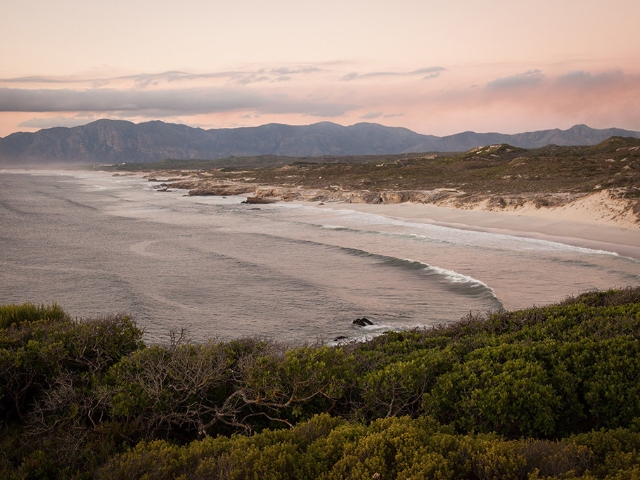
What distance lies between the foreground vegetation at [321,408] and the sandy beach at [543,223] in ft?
55.5

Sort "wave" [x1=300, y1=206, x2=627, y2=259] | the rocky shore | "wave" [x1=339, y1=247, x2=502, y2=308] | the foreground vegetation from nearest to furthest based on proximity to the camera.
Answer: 1. the foreground vegetation
2. "wave" [x1=339, y1=247, x2=502, y2=308]
3. "wave" [x1=300, y1=206, x2=627, y2=259]
4. the rocky shore

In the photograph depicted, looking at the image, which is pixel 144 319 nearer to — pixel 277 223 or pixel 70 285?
pixel 70 285

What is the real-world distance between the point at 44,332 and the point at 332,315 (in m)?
8.16

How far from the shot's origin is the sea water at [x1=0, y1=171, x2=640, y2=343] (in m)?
13.9

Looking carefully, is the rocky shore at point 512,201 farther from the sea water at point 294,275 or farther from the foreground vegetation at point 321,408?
the foreground vegetation at point 321,408

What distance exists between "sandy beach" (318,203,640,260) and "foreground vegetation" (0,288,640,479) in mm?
16927

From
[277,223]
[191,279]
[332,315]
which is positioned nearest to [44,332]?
[332,315]

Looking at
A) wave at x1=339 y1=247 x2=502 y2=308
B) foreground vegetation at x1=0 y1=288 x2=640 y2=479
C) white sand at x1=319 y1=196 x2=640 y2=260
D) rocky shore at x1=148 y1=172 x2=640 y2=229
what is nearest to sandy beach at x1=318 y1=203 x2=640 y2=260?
white sand at x1=319 y1=196 x2=640 y2=260

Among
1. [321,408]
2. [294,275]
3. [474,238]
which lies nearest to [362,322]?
[294,275]

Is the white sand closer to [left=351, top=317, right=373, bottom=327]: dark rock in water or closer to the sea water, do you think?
the sea water

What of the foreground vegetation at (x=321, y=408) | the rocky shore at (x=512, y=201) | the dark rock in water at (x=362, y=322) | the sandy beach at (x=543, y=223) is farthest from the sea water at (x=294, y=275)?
the rocky shore at (x=512, y=201)

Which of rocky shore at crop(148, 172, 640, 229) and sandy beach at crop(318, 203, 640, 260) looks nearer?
sandy beach at crop(318, 203, 640, 260)

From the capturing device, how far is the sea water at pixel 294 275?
13.9 metres

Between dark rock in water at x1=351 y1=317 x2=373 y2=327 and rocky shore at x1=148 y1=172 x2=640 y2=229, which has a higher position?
rocky shore at x1=148 y1=172 x2=640 y2=229
